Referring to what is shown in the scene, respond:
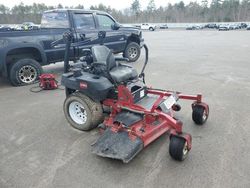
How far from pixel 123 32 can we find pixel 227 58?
4.98 metres

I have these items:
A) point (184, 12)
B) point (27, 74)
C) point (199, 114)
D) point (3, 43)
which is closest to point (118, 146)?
point (199, 114)

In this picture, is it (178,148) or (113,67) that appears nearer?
(178,148)

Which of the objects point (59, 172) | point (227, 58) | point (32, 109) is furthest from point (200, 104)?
point (227, 58)

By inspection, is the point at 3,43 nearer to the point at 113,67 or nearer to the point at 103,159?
the point at 113,67

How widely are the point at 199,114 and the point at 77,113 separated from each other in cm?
210

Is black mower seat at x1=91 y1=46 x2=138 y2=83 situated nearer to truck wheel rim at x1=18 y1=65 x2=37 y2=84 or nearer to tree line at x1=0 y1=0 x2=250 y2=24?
truck wheel rim at x1=18 y1=65 x2=37 y2=84

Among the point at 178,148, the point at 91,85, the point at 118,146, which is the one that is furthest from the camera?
the point at 91,85

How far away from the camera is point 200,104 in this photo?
432 cm

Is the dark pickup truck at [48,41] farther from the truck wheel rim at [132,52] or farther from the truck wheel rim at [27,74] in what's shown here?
the truck wheel rim at [132,52]

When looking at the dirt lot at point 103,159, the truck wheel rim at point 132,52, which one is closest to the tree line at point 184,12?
the truck wheel rim at point 132,52

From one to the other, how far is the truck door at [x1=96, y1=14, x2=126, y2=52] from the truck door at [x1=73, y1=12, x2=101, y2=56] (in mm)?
358

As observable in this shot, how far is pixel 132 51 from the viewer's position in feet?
34.4

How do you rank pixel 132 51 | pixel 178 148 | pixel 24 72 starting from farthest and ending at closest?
pixel 132 51 < pixel 24 72 < pixel 178 148

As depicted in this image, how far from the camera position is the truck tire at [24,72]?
696 cm
